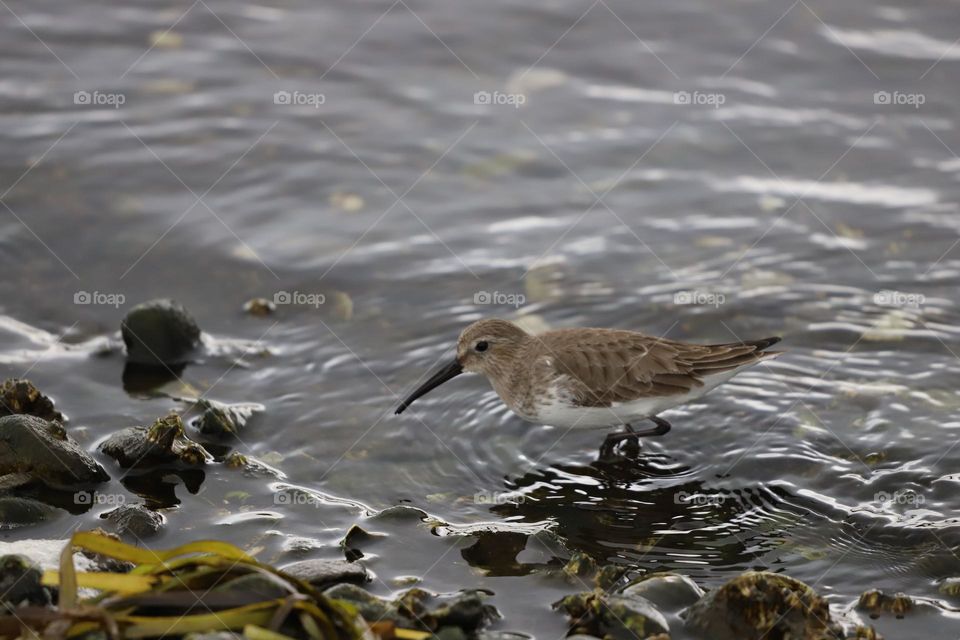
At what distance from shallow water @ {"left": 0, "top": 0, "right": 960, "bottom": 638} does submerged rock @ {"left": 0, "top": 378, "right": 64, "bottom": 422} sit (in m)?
0.31

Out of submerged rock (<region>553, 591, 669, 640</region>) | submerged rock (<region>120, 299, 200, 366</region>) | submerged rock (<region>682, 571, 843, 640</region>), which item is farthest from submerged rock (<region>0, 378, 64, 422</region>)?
submerged rock (<region>682, 571, 843, 640</region>)

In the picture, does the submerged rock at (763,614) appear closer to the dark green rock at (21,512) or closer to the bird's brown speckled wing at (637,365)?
the bird's brown speckled wing at (637,365)

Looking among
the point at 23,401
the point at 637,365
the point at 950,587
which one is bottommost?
the point at 950,587

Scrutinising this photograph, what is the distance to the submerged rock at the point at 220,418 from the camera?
8.15 m

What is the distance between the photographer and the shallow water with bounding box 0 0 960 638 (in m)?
7.40

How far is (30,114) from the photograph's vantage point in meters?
12.5

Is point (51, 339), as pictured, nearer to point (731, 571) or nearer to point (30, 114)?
point (30, 114)

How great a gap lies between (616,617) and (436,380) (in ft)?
10.3

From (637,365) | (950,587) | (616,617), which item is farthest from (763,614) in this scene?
(637,365)

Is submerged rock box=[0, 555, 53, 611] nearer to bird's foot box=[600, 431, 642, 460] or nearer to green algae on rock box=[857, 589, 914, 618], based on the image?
bird's foot box=[600, 431, 642, 460]

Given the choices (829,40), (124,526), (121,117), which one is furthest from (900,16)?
(124,526)

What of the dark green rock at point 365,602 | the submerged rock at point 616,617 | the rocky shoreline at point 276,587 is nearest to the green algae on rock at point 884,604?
the rocky shoreline at point 276,587

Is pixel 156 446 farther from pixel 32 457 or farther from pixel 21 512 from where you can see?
pixel 21 512

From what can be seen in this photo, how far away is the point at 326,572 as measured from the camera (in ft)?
20.1
